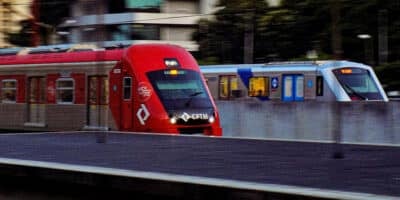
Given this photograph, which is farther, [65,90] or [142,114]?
[65,90]

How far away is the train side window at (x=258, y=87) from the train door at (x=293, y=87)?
916 millimetres

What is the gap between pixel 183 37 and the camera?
233ft

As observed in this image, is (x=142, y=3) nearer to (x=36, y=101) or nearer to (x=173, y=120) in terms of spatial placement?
(x=36, y=101)

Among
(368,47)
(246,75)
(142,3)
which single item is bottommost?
(246,75)

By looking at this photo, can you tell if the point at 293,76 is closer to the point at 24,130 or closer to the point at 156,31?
the point at 24,130

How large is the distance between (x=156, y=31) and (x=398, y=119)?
51778mm

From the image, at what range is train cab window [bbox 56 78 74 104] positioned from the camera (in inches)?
986

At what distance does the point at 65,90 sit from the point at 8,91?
339cm

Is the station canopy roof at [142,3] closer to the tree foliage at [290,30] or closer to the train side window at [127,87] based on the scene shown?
the tree foliage at [290,30]

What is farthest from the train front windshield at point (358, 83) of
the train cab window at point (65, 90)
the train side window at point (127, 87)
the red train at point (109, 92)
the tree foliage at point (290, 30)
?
the tree foliage at point (290, 30)

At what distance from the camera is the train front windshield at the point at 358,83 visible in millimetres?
28500

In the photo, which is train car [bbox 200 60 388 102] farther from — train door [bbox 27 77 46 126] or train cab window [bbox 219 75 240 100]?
train door [bbox 27 77 46 126]

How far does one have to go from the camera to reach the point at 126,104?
2280cm

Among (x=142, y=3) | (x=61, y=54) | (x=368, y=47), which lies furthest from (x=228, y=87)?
(x=142, y=3)
